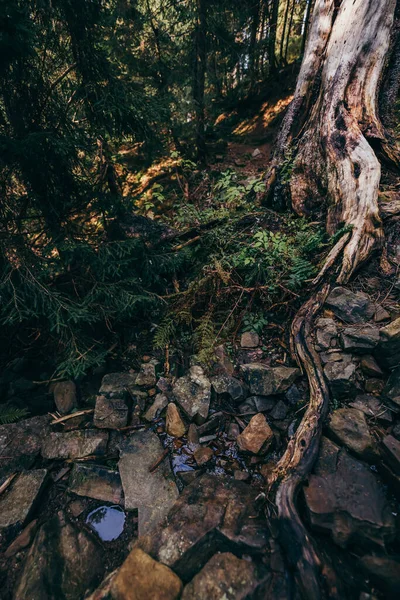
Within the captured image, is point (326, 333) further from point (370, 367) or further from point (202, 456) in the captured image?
point (202, 456)

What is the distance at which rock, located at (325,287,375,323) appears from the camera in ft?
12.2

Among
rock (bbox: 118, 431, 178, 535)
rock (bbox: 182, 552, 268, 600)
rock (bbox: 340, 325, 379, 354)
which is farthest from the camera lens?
rock (bbox: 340, 325, 379, 354)

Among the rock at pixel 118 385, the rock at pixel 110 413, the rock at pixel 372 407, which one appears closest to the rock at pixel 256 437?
the rock at pixel 372 407

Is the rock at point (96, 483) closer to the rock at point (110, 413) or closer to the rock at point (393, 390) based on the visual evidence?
the rock at point (110, 413)

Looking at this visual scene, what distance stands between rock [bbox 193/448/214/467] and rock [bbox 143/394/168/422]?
0.72 m

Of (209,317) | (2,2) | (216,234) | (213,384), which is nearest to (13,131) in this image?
(2,2)

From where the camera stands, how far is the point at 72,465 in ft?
11.3

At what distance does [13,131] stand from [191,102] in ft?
18.7

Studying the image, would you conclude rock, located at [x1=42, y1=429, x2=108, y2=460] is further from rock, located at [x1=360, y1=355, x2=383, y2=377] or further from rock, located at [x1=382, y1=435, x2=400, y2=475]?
rock, located at [x1=360, y1=355, x2=383, y2=377]

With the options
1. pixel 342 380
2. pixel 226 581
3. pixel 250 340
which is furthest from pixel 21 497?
pixel 342 380

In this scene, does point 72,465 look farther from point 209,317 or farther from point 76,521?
point 209,317

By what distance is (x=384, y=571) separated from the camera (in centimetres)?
225

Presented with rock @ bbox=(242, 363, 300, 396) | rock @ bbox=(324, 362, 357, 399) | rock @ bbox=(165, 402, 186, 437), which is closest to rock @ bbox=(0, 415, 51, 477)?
rock @ bbox=(165, 402, 186, 437)

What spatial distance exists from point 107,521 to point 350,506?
8.10 ft
